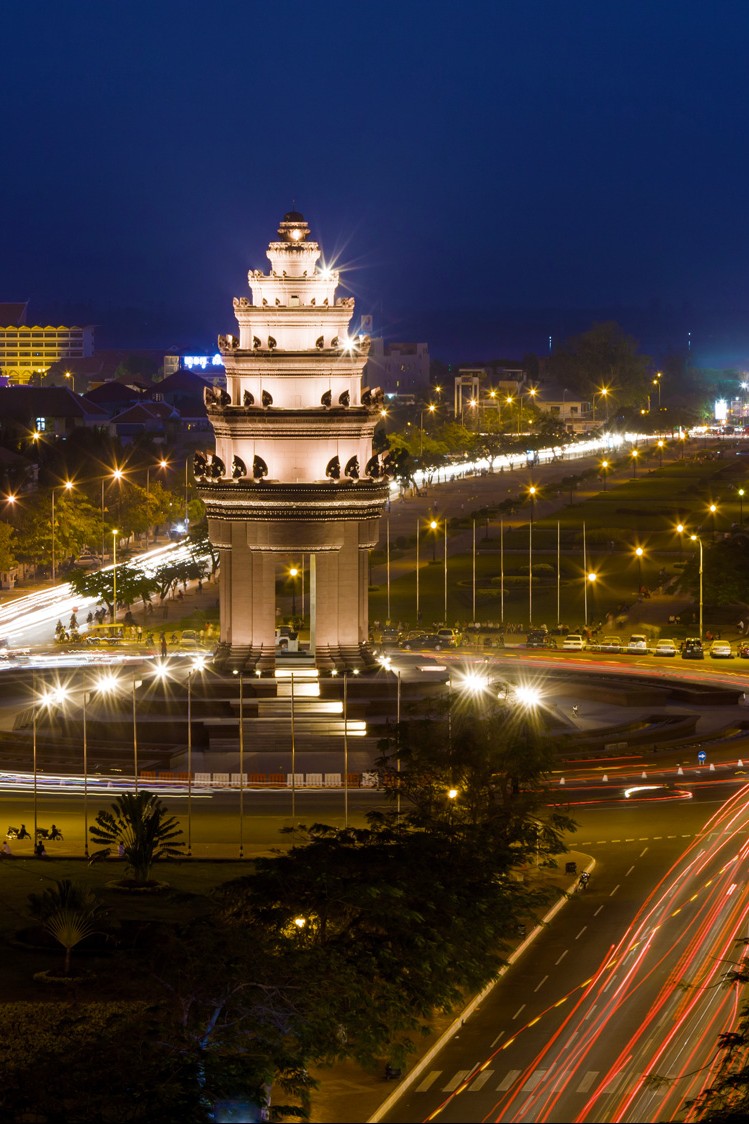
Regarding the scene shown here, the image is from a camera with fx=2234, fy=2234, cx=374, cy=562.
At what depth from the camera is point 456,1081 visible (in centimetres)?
3738

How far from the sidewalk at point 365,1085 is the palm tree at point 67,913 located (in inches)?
259

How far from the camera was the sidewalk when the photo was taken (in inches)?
1420

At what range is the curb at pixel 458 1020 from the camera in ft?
120

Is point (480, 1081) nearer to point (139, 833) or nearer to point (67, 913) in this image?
point (67, 913)

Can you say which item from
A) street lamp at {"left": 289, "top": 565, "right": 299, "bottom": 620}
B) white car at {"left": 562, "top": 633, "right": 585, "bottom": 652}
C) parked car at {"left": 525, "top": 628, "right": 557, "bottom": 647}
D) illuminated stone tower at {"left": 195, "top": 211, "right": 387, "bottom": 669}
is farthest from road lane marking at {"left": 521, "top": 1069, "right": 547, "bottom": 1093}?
street lamp at {"left": 289, "top": 565, "right": 299, "bottom": 620}

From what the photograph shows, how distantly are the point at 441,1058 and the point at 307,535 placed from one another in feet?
103

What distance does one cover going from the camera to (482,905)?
1714 inches

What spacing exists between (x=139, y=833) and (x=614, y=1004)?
13.2 metres

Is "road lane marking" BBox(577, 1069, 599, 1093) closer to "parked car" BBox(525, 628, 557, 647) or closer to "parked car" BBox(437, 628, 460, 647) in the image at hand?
"parked car" BBox(437, 628, 460, 647)

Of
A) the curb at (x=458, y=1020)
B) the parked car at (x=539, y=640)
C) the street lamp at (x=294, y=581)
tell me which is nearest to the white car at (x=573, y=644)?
the parked car at (x=539, y=640)

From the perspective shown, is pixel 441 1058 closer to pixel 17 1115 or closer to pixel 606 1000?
Answer: pixel 606 1000

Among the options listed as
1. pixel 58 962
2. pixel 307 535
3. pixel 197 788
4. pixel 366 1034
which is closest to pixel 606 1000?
pixel 366 1034

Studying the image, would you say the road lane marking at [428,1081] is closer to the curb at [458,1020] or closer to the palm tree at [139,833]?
the curb at [458,1020]

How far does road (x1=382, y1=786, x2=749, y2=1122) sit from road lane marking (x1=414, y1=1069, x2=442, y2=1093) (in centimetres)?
3
